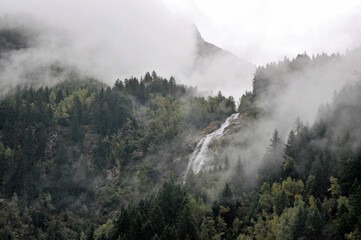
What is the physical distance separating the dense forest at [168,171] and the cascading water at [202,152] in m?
3.25

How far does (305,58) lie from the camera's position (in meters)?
189

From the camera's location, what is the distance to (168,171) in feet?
539

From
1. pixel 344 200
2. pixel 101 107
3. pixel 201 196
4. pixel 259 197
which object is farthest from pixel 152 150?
pixel 344 200

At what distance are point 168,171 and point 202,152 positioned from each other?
14324mm

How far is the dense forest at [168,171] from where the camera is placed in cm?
10256

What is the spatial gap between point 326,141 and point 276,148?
52.0ft

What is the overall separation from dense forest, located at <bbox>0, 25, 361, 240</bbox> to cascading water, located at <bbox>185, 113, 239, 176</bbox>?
10.7ft

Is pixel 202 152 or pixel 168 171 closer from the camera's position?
pixel 168 171

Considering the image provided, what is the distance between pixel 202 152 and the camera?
166 metres

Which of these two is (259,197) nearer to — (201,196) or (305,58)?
(201,196)

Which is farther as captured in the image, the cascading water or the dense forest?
the cascading water

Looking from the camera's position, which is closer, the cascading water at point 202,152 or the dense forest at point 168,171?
the dense forest at point 168,171

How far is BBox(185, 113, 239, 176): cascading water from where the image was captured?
15862cm

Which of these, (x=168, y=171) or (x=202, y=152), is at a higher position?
(x=202, y=152)
